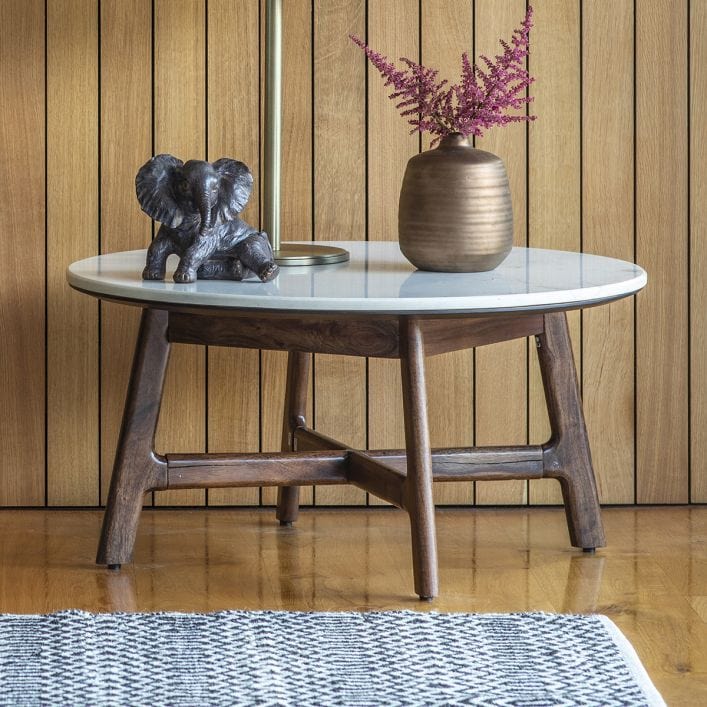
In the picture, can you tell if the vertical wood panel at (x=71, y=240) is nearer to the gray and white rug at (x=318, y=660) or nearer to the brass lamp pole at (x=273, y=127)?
the brass lamp pole at (x=273, y=127)

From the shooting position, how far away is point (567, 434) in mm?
2131

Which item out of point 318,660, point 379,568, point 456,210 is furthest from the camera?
point 379,568

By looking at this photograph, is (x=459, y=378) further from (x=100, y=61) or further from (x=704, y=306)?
(x=100, y=61)

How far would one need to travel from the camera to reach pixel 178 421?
2.45 meters

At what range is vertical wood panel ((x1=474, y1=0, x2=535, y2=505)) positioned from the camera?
2.42 meters

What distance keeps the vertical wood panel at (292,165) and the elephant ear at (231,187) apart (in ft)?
1.56

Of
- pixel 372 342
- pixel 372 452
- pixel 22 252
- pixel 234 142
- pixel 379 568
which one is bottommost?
pixel 379 568

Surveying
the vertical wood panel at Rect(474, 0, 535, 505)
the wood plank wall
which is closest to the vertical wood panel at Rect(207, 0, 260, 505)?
the wood plank wall

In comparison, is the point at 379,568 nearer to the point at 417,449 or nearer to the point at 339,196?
the point at 417,449

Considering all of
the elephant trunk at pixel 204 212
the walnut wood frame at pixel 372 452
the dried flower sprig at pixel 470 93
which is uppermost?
the dried flower sprig at pixel 470 93

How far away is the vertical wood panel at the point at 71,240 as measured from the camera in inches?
93.2

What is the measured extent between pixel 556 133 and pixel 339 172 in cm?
42

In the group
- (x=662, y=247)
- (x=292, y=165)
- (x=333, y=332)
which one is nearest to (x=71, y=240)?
(x=292, y=165)

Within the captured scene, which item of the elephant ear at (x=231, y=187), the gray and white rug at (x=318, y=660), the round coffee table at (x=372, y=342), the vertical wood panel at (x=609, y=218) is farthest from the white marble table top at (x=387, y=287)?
the gray and white rug at (x=318, y=660)
